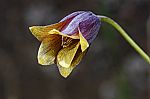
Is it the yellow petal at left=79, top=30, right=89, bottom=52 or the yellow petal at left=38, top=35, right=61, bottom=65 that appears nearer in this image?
the yellow petal at left=79, top=30, right=89, bottom=52

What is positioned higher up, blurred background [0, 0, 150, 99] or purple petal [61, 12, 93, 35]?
purple petal [61, 12, 93, 35]

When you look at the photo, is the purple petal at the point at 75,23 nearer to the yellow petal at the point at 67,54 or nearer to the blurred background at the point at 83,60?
the yellow petal at the point at 67,54

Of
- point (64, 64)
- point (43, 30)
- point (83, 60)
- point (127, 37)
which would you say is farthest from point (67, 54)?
point (83, 60)

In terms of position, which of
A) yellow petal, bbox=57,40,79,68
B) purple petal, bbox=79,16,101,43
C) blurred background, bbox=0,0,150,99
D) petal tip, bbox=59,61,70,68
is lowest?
blurred background, bbox=0,0,150,99

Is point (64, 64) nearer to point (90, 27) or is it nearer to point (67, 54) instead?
point (67, 54)

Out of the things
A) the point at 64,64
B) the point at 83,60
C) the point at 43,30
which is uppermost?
the point at 43,30

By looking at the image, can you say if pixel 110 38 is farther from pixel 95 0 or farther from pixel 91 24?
pixel 91 24

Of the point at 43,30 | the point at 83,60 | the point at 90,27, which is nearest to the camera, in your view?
the point at 43,30

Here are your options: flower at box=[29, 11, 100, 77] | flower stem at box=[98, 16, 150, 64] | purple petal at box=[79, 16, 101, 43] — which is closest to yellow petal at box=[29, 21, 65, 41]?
flower at box=[29, 11, 100, 77]

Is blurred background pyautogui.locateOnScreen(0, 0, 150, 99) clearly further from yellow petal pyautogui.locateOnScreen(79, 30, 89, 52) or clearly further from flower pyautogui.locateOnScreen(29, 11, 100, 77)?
yellow petal pyautogui.locateOnScreen(79, 30, 89, 52)

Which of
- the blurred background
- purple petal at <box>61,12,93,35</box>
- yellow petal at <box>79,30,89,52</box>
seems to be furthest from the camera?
the blurred background
